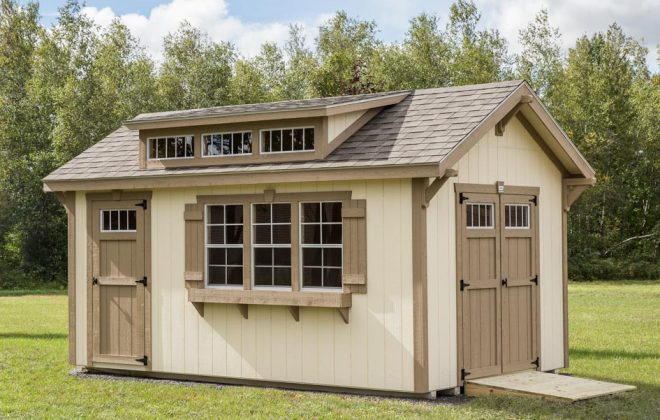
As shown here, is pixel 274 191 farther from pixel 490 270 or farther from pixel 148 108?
pixel 148 108

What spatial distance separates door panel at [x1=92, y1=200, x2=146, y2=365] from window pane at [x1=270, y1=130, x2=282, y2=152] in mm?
2083

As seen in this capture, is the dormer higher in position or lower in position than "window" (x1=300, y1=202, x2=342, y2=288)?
higher

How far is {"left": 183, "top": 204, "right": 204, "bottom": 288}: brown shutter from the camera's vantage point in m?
12.1

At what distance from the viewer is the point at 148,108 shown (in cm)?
3825

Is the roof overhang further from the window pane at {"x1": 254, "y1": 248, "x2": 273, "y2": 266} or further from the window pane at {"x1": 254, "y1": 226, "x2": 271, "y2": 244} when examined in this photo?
the window pane at {"x1": 254, "y1": 248, "x2": 273, "y2": 266}

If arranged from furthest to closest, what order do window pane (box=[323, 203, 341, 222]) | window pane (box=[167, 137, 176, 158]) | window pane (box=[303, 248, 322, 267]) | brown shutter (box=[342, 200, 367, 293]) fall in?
window pane (box=[167, 137, 176, 158])
window pane (box=[303, 248, 322, 267])
window pane (box=[323, 203, 341, 222])
brown shutter (box=[342, 200, 367, 293])

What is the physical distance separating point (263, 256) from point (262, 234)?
0.84 feet

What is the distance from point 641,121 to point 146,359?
1163 inches

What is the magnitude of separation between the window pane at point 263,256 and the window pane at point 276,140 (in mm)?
1195

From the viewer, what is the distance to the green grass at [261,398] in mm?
9852

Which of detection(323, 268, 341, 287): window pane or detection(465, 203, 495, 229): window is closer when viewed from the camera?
detection(323, 268, 341, 287): window pane

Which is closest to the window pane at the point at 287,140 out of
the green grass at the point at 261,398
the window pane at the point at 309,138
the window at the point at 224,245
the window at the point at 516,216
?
the window pane at the point at 309,138

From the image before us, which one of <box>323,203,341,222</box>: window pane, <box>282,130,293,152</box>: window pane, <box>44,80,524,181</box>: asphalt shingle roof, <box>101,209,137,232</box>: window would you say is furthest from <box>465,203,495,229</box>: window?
Answer: <box>101,209,137,232</box>: window

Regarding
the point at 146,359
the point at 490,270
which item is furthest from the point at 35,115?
the point at 490,270
